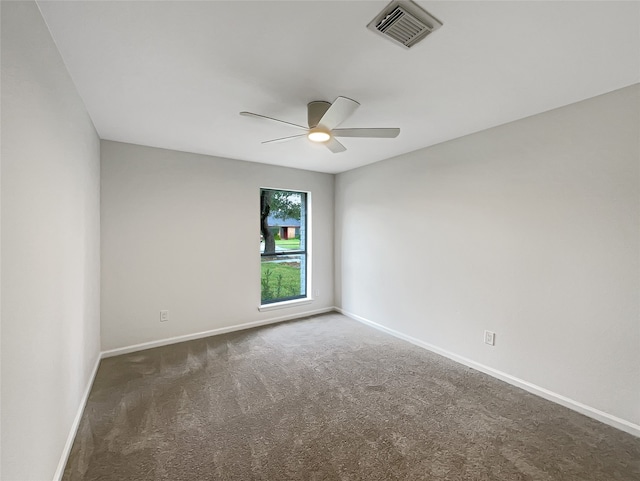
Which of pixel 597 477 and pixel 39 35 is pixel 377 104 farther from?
pixel 597 477

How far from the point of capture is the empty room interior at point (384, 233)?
1.32 metres

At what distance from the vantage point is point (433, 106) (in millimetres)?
2252

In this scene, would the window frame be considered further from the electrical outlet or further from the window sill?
the electrical outlet

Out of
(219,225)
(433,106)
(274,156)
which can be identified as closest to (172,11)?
(433,106)

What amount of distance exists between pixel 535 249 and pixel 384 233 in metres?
1.78

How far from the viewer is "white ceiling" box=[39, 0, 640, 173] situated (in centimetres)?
130

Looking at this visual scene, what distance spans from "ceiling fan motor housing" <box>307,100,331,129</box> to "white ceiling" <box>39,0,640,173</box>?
7cm

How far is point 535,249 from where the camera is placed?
7.93 feet

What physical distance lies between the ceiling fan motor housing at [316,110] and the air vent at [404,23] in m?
0.77

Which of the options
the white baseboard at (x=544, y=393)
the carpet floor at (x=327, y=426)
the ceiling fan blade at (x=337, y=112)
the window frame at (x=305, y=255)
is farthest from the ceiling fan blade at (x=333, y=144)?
the white baseboard at (x=544, y=393)

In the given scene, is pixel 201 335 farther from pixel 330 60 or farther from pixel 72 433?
pixel 330 60

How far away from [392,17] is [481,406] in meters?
2.72

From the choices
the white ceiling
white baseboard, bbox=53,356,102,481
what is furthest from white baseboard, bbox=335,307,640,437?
white baseboard, bbox=53,356,102,481

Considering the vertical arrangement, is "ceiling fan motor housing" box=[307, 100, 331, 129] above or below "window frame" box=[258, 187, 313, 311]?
above
